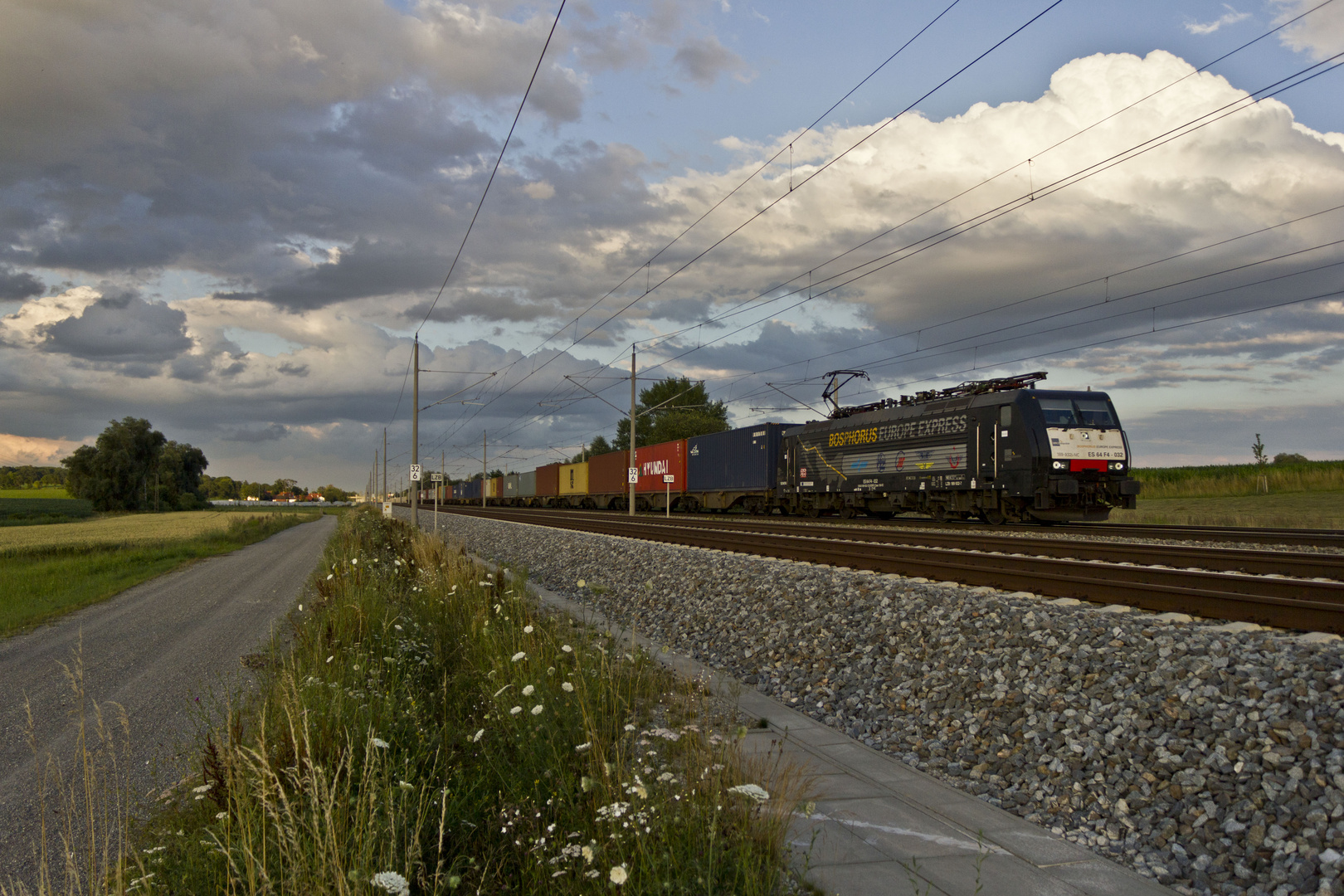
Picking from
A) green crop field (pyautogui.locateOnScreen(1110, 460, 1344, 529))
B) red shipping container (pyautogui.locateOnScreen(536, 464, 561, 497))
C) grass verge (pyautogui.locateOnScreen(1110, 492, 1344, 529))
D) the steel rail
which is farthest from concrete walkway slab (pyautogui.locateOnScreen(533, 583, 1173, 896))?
red shipping container (pyautogui.locateOnScreen(536, 464, 561, 497))

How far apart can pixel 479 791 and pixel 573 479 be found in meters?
51.7

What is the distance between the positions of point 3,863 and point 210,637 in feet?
26.9

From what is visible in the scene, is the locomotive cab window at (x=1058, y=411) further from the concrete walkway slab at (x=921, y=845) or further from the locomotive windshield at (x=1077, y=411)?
the concrete walkway slab at (x=921, y=845)

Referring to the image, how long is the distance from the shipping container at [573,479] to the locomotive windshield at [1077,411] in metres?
37.0

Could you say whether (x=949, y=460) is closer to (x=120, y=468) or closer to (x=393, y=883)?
(x=393, y=883)

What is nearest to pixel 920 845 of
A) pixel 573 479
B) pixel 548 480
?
pixel 573 479

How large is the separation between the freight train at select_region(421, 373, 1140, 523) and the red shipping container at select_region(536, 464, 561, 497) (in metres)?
25.4

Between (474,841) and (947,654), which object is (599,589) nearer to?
(947,654)

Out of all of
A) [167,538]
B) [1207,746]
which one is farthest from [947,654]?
[167,538]

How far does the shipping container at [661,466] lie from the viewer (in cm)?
4106

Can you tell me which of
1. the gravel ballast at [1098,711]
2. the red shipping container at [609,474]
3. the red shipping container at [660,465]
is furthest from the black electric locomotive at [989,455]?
the red shipping container at [609,474]

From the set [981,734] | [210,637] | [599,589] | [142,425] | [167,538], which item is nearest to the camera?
[981,734]

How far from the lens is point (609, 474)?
4806cm

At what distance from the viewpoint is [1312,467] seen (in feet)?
127
